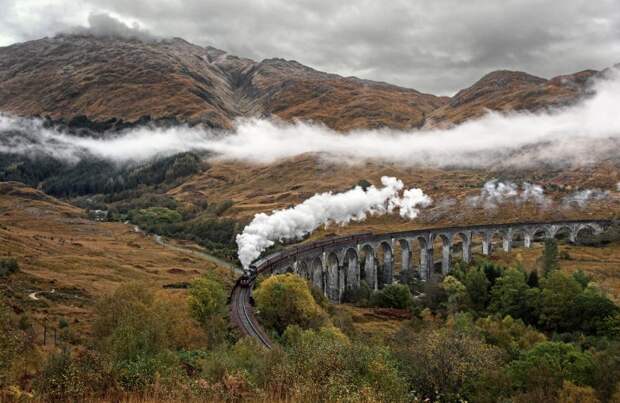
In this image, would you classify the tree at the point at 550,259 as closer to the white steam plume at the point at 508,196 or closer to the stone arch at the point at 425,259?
the stone arch at the point at 425,259

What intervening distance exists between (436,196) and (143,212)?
360 ft

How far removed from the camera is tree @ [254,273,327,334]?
51.9 meters

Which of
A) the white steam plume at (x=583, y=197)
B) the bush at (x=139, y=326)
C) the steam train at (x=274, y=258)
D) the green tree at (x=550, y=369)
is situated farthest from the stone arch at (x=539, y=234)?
the bush at (x=139, y=326)

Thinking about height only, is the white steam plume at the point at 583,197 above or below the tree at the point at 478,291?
above

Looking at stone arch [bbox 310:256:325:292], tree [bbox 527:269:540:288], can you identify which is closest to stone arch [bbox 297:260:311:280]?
stone arch [bbox 310:256:325:292]

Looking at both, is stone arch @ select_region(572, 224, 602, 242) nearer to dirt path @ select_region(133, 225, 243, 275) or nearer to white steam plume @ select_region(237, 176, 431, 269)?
white steam plume @ select_region(237, 176, 431, 269)

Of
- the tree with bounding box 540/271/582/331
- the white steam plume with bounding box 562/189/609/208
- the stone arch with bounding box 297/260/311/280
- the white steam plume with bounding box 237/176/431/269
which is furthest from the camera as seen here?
the white steam plume with bounding box 562/189/609/208

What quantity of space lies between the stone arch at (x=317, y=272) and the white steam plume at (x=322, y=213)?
10.1 meters

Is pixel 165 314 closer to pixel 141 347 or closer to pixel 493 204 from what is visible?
pixel 141 347

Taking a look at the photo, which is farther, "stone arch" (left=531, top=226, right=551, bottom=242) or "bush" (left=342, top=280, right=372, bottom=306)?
"stone arch" (left=531, top=226, right=551, bottom=242)

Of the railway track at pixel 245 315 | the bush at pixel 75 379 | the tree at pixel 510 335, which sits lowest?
the tree at pixel 510 335

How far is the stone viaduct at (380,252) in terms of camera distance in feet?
267

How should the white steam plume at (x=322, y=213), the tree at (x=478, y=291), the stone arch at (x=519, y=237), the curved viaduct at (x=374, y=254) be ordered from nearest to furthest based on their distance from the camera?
the tree at (x=478, y=291), the curved viaduct at (x=374, y=254), the white steam plume at (x=322, y=213), the stone arch at (x=519, y=237)

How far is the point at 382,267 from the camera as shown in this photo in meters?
106
